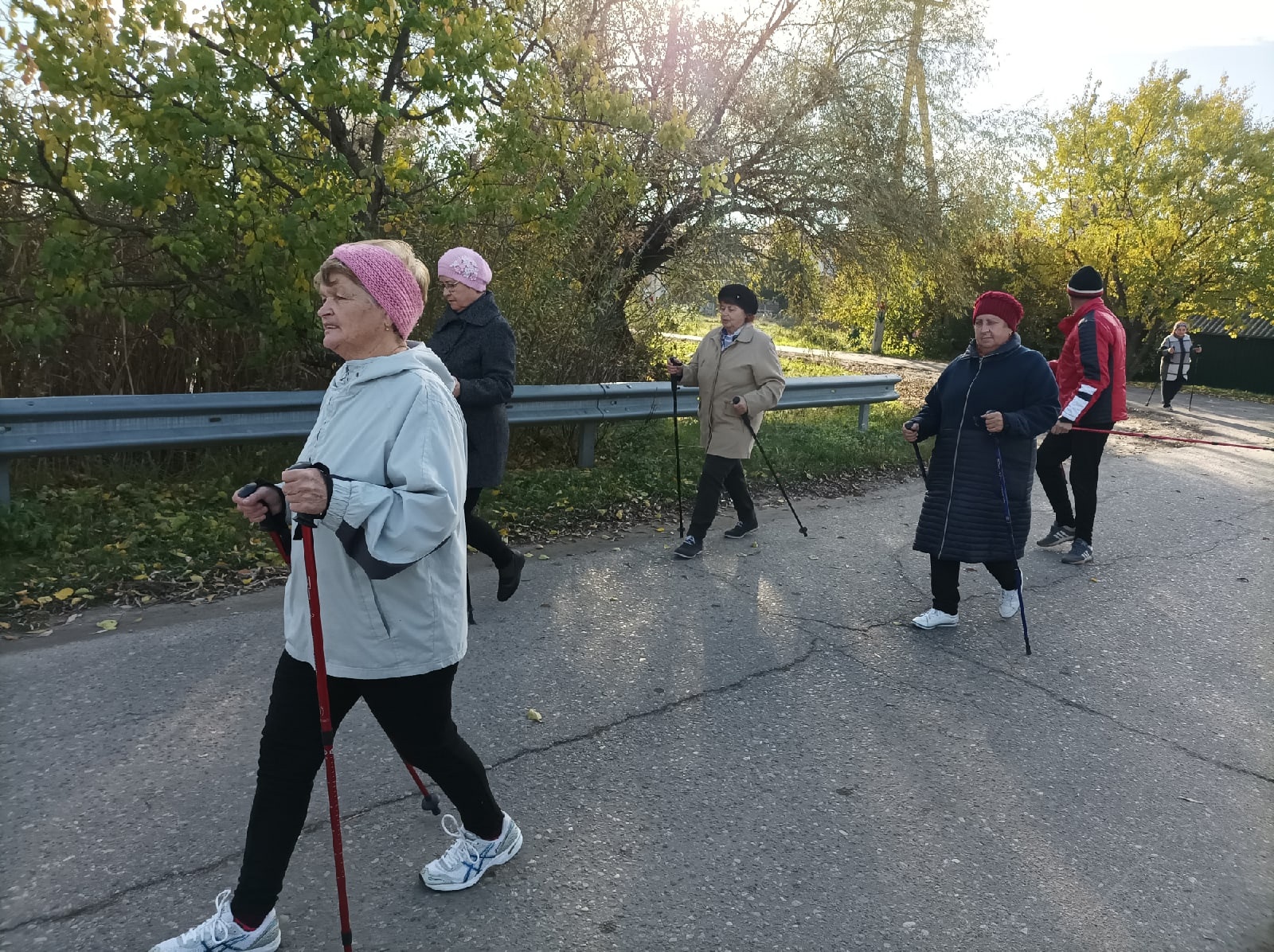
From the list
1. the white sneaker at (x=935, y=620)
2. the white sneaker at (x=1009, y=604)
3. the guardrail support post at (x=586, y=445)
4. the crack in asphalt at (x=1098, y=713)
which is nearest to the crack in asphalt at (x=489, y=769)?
the white sneaker at (x=935, y=620)

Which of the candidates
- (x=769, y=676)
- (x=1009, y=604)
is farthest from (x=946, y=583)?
(x=769, y=676)

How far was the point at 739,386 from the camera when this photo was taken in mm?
6707

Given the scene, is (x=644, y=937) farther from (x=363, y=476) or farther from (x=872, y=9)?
(x=872, y=9)

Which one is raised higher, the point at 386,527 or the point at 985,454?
the point at 386,527

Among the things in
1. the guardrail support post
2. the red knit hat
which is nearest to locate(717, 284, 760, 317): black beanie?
the red knit hat

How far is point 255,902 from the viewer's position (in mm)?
2500

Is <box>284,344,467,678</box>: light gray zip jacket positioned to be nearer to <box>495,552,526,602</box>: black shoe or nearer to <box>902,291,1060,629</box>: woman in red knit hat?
<box>495,552,526,602</box>: black shoe

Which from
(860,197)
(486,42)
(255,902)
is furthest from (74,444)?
(860,197)

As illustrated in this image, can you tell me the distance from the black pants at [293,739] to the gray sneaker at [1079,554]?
225 inches

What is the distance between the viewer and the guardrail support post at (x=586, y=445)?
8.51 metres

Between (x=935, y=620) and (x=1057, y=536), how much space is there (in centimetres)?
266

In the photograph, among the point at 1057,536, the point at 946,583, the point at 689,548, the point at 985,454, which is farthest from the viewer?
the point at 1057,536

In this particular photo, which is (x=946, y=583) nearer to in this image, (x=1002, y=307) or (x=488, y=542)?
(x=1002, y=307)

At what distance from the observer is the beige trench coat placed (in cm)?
665
